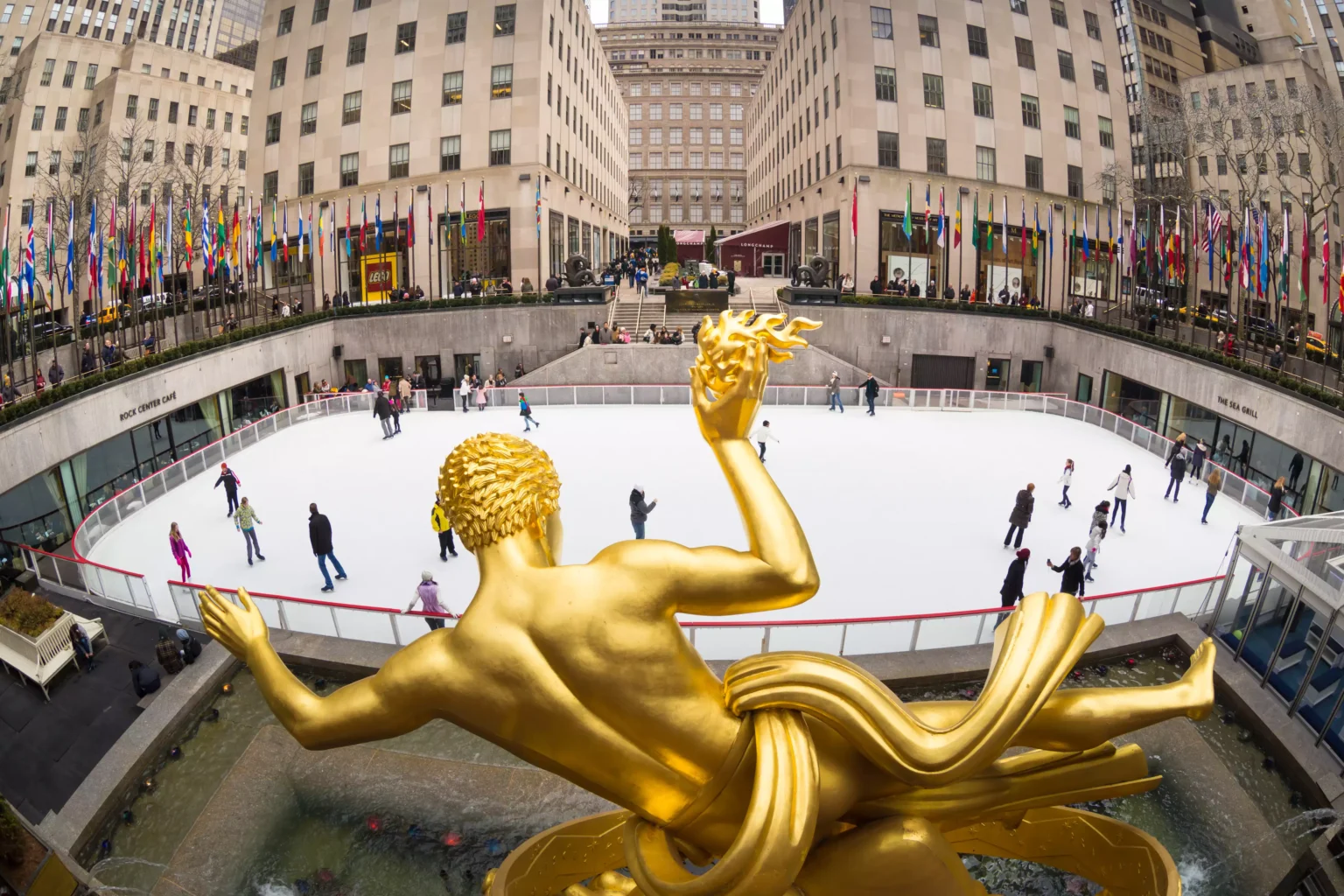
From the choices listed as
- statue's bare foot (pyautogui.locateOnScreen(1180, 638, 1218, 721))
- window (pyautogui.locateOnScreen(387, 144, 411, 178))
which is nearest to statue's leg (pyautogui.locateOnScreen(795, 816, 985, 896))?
statue's bare foot (pyautogui.locateOnScreen(1180, 638, 1218, 721))

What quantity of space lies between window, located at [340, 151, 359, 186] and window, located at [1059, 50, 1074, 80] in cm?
3318

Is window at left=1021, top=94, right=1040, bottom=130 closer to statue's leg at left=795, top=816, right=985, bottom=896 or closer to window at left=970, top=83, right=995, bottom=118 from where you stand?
window at left=970, top=83, right=995, bottom=118

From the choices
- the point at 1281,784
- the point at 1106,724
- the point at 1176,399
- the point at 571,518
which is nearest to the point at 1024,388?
the point at 1176,399

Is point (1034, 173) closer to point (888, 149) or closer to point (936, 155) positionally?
point (936, 155)

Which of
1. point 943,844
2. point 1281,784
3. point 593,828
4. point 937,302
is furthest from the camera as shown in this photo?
point 937,302

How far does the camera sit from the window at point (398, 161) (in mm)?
34500

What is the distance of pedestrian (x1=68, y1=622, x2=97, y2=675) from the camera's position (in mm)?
9305

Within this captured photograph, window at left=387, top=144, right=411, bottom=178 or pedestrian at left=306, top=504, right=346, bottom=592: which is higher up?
window at left=387, top=144, right=411, bottom=178

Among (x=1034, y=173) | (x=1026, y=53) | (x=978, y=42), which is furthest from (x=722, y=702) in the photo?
(x=1026, y=53)

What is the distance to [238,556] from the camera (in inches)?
495

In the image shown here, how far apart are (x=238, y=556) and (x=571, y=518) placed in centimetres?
546

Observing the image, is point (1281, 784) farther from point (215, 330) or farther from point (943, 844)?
point (215, 330)

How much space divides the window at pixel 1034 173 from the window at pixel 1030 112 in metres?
1.49

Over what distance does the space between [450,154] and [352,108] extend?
5357 millimetres
